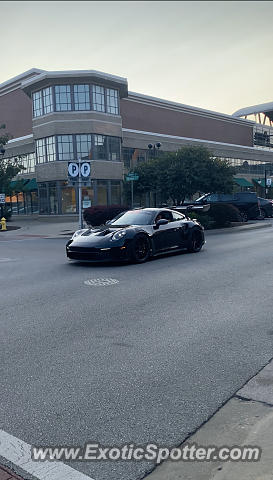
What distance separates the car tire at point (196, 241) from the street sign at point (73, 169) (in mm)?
7330

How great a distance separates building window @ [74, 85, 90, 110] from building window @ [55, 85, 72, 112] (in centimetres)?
60

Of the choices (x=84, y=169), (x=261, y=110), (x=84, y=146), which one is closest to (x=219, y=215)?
(x=84, y=169)

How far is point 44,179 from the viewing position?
37.2m

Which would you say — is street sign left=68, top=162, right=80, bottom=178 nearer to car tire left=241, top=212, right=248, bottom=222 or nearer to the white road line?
car tire left=241, top=212, right=248, bottom=222

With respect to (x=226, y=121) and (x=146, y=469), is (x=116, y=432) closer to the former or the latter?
(x=146, y=469)

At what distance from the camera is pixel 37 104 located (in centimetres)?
3791

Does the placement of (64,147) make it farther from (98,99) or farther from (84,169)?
(84,169)

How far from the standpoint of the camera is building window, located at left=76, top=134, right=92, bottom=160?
118 ft

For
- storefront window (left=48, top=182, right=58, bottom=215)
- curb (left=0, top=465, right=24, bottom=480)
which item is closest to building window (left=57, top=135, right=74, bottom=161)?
storefront window (left=48, top=182, right=58, bottom=215)

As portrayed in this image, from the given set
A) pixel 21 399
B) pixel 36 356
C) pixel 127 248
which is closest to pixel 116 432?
pixel 21 399

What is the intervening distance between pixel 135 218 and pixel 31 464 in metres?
9.53

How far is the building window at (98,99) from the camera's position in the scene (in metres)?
36.3

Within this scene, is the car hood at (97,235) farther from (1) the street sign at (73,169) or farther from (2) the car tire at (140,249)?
(1) the street sign at (73,169)

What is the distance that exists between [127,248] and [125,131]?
33416mm
